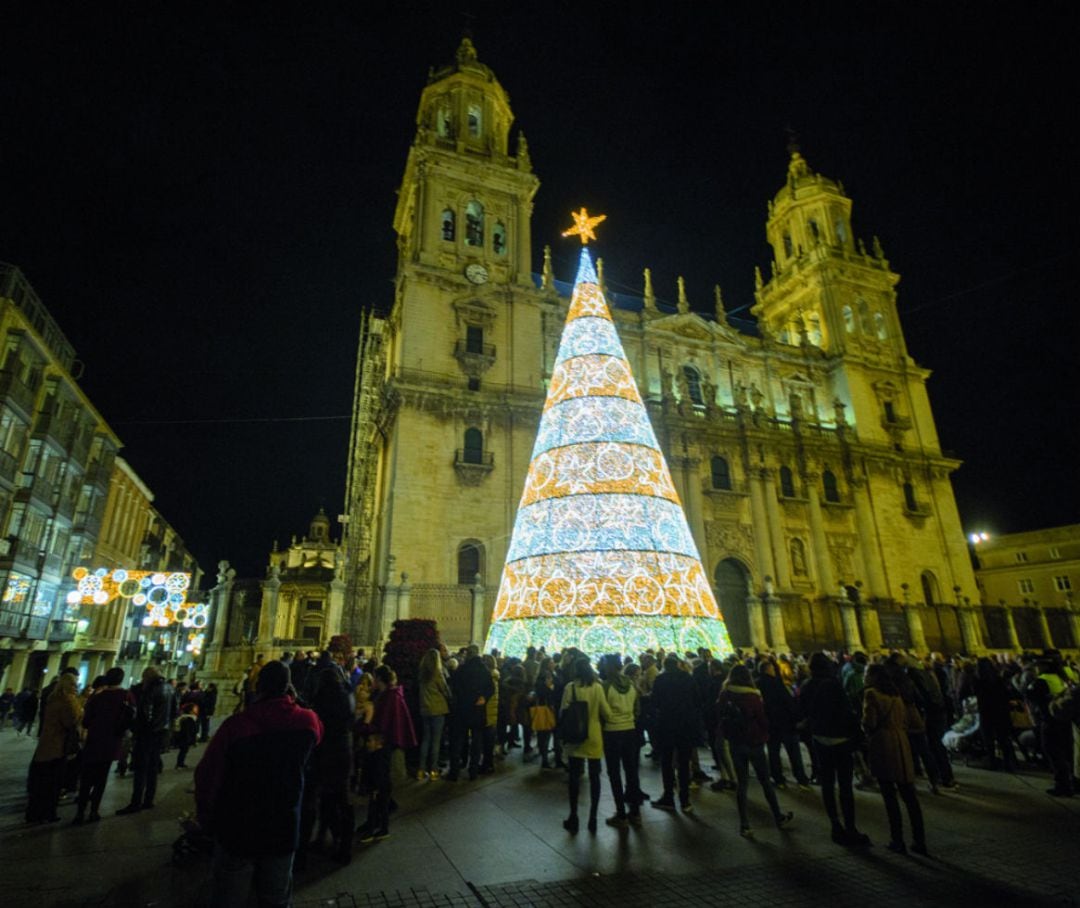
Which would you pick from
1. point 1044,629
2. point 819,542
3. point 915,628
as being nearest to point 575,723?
point 819,542

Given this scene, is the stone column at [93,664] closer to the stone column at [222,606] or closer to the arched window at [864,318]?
the stone column at [222,606]

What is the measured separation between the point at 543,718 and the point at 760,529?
22759 mm

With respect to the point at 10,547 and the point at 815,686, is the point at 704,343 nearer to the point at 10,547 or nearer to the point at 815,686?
the point at 815,686

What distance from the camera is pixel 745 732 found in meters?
6.04

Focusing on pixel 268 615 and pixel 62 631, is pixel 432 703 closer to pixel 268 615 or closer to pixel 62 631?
pixel 268 615

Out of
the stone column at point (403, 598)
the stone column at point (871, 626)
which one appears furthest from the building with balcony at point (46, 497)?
the stone column at point (871, 626)

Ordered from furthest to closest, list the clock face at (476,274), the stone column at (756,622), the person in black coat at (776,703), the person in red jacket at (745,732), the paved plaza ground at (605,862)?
the clock face at (476,274) < the stone column at (756,622) < the person in black coat at (776,703) < the person in red jacket at (745,732) < the paved plaza ground at (605,862)

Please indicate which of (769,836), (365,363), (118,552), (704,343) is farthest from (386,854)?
(118,552)

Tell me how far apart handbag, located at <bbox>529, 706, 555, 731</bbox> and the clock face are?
76.8ft

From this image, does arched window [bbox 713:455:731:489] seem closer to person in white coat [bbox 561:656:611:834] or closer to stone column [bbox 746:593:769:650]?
stone column [bbox 746:593:769:650]

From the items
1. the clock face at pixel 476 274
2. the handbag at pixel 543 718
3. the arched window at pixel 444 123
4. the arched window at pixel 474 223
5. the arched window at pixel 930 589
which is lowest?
the handbag at pixel 543 718

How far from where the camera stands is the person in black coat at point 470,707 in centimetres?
824

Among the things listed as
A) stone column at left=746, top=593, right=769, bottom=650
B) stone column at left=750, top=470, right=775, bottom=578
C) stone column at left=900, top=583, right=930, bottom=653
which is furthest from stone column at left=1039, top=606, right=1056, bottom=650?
stone column at left=746, top=593, right=769, bottom=650

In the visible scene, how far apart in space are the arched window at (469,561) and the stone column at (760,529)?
13016mm
